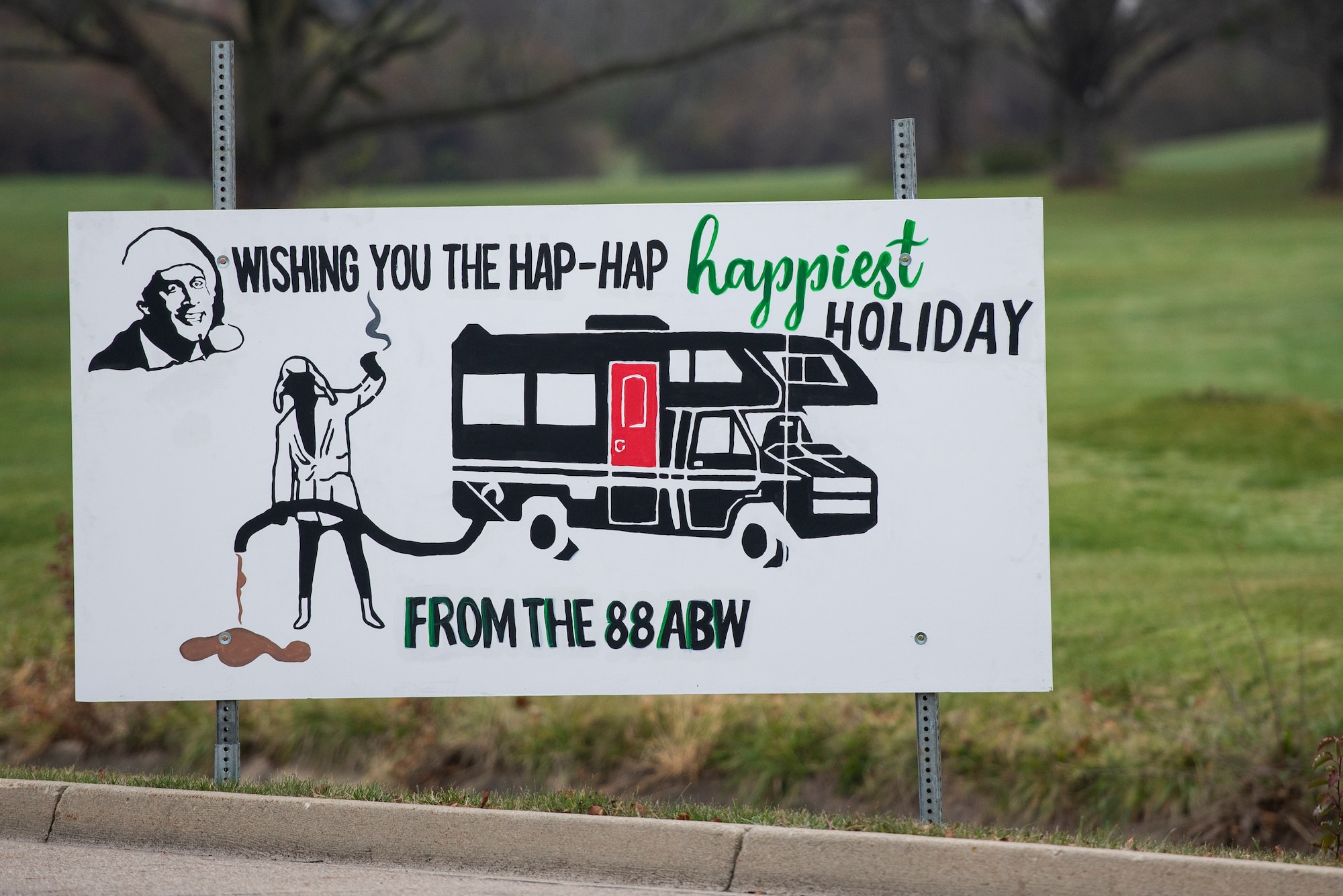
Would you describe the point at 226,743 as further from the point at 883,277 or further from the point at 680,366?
the point at 883,277

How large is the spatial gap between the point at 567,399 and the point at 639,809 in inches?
61.3

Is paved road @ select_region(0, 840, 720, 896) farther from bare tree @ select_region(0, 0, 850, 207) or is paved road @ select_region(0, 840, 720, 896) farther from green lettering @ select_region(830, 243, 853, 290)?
bare tree @ select_region(0, 0, 850, 207)

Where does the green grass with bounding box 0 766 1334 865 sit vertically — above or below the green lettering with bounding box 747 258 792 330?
below

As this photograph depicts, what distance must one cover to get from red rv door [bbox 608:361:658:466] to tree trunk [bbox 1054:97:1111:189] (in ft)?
89.6

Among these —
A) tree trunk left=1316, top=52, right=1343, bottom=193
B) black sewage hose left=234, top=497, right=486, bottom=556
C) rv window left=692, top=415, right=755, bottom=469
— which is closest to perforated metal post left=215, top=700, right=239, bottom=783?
black sewage hose left=234, top=497, right=486, bottom=556

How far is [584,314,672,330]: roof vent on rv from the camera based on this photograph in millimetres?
4516

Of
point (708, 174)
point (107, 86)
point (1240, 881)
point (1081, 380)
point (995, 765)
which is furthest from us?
point (708, 174)

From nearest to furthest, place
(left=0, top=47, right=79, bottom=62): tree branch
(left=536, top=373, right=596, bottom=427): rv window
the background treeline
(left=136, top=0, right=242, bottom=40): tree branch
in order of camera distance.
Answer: (left=536, top=373, right=596, bottom=427): rv window < (left=0, top=47, right=79, bottom=62): tree branch < (left=136, top=0, right=242, bottom=40): tree branch < the background treeline

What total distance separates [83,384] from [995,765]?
452 centimetres

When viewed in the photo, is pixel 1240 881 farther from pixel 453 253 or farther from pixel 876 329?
pixel 453 253

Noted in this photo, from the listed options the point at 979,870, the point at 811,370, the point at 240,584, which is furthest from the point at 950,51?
the point at 979,870

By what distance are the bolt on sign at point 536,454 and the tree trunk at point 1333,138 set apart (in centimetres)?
2385

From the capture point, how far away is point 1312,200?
2628 cm

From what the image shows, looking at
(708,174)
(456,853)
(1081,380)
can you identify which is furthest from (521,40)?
(708,174)
